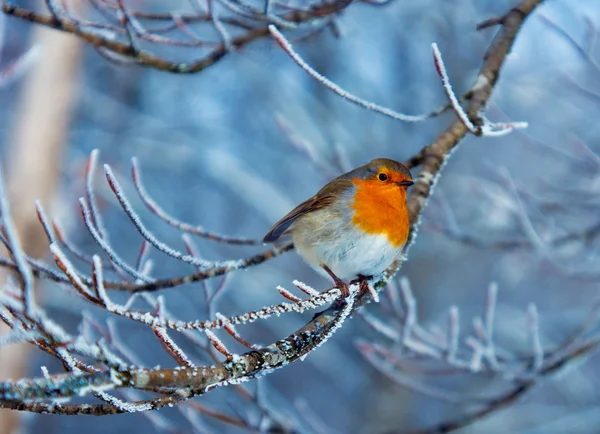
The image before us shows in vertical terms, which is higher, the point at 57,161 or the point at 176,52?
the point at 176,52

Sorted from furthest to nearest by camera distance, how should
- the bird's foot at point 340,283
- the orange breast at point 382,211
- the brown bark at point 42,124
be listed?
the brown bark at point 42,124, the orange breast at point 382,211, the bird's foot at point 340,283

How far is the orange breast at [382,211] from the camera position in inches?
86.7

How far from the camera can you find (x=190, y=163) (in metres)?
7.04

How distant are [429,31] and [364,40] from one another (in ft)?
2.65

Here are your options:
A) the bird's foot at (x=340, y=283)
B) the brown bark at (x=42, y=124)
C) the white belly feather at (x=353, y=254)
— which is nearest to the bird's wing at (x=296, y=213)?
the white belly feather at (x=353, y=254)

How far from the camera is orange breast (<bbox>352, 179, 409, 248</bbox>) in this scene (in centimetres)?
220

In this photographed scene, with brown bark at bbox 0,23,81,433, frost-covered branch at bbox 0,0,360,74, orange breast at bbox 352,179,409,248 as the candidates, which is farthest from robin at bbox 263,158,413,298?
brown bark at bbox 0,23,81,433

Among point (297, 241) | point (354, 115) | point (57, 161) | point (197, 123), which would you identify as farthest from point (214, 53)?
point (197, 123)

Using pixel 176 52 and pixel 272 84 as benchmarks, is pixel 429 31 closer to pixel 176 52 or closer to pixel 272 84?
pixel 272 84

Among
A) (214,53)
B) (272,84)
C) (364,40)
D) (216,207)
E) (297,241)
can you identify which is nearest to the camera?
(214,53)

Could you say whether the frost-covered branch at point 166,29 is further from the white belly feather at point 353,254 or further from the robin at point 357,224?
the white belly feather at point 353,254

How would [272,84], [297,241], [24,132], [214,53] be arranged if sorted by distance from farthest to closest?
[272,84] < [24,132] < [297,241] < [214,53]

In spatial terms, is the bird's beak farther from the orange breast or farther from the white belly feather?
the white belly feather

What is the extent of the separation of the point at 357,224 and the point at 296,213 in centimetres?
31
